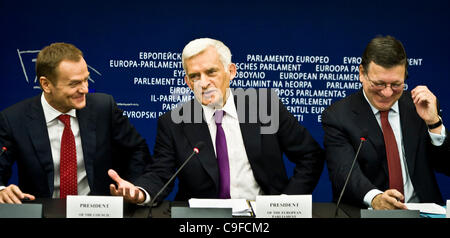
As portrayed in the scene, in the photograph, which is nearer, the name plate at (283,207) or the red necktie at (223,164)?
the name plate at (283,207)

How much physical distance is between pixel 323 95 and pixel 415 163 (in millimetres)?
1545

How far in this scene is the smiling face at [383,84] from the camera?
247 cm

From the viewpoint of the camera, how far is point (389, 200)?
2.09m

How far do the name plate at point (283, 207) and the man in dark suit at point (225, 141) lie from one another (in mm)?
616

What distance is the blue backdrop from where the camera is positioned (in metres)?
3.96

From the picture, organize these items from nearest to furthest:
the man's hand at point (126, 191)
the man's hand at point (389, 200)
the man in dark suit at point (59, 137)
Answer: the man's hand at point (389, 200) → the man's hand at point (126, 191) → the man in dark suit at point (59, 137)

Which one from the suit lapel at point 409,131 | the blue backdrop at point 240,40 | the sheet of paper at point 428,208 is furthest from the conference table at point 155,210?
the blue backdrop at point 240,40

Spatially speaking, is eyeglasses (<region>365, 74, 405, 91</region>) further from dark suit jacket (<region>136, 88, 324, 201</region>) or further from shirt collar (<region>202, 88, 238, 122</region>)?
shirt collar (<region>202, 88, 238, 122</region>)

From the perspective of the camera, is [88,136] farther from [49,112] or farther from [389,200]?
[389,200]

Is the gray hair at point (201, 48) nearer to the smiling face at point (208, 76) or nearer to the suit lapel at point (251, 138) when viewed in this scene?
the smiling face at point (208, 76)

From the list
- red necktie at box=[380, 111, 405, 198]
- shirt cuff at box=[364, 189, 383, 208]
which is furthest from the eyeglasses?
shirt cuff at box=[364, 189, 383, 208]
